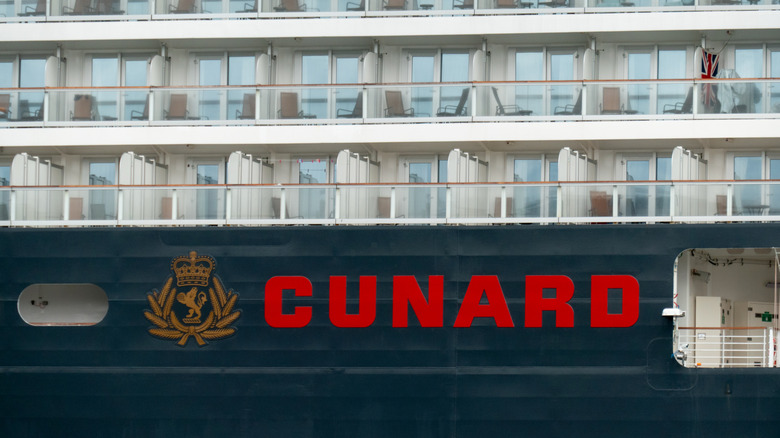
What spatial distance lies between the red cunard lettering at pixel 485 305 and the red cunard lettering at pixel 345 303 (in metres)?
1.38

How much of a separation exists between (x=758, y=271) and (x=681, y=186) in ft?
9.62

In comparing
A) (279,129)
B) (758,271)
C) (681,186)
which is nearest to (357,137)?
(279,129)

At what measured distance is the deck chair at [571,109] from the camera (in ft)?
67.5

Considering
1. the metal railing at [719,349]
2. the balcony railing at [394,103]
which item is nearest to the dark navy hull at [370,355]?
the metal railing at [719,349]

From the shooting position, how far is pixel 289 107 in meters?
21.3

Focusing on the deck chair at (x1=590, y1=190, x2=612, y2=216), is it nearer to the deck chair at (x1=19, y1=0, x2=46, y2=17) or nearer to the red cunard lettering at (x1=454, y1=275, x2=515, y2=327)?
the red cunard lettering at (x1=454, y1=275, x2=515, y2=327)

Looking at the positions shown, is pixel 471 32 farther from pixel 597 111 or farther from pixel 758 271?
pixel 758 271

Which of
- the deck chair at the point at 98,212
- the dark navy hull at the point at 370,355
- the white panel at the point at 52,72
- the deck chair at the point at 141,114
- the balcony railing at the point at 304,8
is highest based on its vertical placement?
the balcony railing at the point at 304,8

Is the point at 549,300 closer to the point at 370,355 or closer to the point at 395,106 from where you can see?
the point at 370,355

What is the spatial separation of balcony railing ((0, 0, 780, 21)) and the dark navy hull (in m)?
4.11

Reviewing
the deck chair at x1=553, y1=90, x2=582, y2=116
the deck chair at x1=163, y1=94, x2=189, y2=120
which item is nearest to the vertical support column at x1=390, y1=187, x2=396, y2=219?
the deck chair at x1=553, y1=90, x2=582, y2=116

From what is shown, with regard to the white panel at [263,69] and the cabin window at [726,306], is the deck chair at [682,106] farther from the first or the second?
the white panel at [263,69]

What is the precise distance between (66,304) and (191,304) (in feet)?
8.37

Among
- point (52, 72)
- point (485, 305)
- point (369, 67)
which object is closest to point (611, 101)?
point (485, 305)
